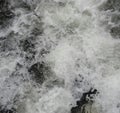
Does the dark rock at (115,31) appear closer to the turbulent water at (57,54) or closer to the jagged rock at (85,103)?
the turbulent water at (57,54)

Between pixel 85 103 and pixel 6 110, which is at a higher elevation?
pixel 85 103

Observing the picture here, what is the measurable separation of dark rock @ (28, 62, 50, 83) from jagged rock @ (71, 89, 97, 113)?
1011 mm

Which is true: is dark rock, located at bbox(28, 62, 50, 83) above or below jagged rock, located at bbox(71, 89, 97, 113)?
above

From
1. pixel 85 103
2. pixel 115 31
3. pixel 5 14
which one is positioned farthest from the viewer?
pixel 5 14

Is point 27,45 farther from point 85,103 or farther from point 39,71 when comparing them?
point 85,103

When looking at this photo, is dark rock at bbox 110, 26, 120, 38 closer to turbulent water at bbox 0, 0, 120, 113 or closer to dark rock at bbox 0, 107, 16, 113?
turbulent water at bbox 0, 0, 120, 113

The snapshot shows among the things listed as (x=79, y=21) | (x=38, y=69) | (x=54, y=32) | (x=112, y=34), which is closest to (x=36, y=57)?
(x=38, y=69)

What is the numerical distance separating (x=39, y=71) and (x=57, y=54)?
0.63m

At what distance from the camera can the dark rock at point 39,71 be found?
6.03 metres

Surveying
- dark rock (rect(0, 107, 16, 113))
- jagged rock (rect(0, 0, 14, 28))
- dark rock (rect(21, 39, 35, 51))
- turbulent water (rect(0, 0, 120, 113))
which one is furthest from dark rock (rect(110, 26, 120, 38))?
dark rock (rect(0, 107, 16, 113))

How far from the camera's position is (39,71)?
6137 mm

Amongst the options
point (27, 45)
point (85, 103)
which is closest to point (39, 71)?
point (27, 45)

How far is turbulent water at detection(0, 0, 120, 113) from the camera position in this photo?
18.7ft

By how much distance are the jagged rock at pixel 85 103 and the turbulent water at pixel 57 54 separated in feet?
0.29
